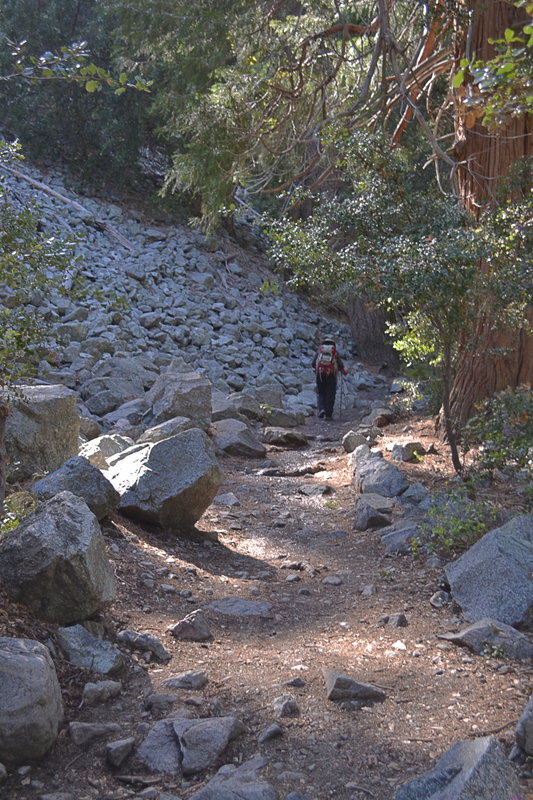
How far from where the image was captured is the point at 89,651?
12.8ft

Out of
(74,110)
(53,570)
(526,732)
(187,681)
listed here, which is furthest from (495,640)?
(74,110)

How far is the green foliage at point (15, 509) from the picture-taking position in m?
4.61

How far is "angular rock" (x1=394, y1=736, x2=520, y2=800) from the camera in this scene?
8.02ft

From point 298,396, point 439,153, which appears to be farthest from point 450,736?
point 298,396

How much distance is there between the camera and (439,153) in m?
8.16

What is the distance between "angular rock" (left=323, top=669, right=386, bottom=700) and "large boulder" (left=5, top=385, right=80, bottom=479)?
425 centimetres

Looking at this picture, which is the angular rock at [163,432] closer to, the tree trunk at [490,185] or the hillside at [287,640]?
the hillside at [287,640]

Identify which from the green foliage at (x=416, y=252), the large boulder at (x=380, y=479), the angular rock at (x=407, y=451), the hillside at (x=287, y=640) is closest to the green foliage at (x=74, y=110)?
the hillside at (x=287, y=640)

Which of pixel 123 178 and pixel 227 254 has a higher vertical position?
pixel 123 178

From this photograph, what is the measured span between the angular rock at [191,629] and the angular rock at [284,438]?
6976 mm

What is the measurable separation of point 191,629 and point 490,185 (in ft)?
21.2

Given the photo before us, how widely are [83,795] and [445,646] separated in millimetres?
2184

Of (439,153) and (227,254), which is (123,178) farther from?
(439,153)

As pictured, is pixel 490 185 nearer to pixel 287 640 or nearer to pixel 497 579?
pixel 497 579
